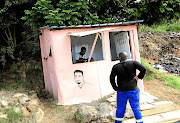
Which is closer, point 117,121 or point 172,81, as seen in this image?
point 117,121

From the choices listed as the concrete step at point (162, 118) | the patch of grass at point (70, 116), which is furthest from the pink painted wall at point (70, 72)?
the concrete step at point (162, 118)

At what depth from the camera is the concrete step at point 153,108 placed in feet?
18.9

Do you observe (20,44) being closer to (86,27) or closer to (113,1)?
(86,27)

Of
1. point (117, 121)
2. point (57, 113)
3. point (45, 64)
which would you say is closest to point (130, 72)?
point (117, 121)

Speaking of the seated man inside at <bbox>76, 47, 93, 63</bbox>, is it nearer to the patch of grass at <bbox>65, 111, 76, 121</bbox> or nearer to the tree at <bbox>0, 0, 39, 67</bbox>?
the patch of grass at <bbox>65, 111, 76, 121</bbox>

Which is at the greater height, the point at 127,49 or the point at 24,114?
the point at 127,49

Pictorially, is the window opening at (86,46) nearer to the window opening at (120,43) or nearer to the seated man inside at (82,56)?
the seated man inside at (82,56)

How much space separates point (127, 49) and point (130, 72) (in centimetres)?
320

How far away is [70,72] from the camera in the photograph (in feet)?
21.8

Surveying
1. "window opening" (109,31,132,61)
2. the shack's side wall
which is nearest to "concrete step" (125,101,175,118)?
"window opening" (109,31,132,61)

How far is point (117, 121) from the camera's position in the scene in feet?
15.0

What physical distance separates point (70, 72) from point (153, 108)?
10.0ft

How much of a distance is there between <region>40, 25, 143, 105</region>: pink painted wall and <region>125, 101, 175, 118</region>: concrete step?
1.50 metres

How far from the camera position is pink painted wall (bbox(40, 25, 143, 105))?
21.5 feet
